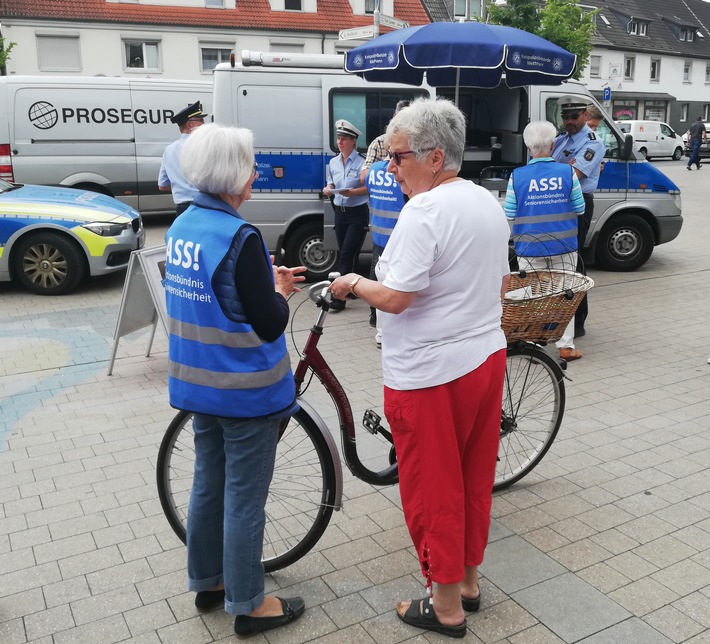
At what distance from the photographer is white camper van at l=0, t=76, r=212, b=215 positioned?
485 inches

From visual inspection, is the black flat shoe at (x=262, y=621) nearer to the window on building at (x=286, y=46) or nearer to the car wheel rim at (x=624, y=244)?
the car wheel rim at (x=624, y=244)

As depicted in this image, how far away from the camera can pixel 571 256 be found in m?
6.05

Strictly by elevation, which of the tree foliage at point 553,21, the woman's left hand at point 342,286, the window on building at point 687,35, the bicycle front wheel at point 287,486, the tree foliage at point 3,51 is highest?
the window on building at point 687,35

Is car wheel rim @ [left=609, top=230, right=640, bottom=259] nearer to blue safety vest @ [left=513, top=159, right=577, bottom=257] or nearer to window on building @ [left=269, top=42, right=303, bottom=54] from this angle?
blue safety vest @ [left=513, top=159, right=577, bottom=257]

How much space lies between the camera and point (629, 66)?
52406 mm

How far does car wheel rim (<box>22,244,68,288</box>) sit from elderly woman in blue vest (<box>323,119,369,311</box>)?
10.3ft

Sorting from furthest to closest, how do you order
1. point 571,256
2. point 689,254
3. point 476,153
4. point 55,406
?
point 689,254
point 476,153
point 571,256
point 55,406

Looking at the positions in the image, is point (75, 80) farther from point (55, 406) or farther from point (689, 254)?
point (689, 254)

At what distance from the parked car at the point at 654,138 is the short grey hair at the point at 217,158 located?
3474cm

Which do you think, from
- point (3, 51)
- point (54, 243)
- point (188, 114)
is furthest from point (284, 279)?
point (3, 51)

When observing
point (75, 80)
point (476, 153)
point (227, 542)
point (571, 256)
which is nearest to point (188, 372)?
point (227, 542)

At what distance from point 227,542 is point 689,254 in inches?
397

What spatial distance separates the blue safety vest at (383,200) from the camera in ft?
20.8

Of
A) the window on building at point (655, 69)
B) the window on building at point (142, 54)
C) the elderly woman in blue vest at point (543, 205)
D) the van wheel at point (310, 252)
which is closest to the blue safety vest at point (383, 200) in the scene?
the elderly woman in blue vest at point (543, 205)
